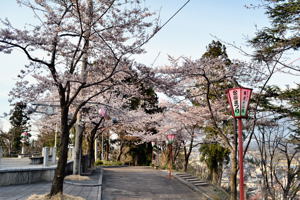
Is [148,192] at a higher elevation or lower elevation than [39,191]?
lower

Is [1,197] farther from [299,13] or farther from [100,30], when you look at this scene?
[299,13]

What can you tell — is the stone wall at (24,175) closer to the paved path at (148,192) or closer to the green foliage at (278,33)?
the paved path at (148,192)

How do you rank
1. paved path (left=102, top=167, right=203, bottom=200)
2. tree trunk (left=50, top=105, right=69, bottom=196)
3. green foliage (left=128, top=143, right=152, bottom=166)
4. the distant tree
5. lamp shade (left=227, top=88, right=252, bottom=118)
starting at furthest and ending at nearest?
1. the distant tree
2. green foliage (left=128, top=143, right=152, bottom=166)
3. paved path (left=102, top=167, right=203, bottom=200)
4. tree trunk (left=50, top=105, right=69, bottom=196)
5. lamp shade (left=227, top=88, right=252, bottom=118)

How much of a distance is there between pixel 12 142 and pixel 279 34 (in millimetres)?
36127

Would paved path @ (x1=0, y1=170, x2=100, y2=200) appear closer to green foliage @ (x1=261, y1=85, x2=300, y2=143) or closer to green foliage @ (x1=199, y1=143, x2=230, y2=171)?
green foliage @ (x1=261, y1=85, x2=300, y2=143)

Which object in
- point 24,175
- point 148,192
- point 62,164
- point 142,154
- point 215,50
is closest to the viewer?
point 62,164

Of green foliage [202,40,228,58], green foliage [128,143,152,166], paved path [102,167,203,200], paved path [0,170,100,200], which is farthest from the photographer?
green foliage [128,143,152,166]

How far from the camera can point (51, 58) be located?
800 cm

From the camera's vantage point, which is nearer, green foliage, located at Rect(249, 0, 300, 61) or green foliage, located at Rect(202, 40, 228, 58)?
green foliage, located at Rect(249, 0, 300, 61)

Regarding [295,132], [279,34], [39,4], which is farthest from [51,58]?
[295,132]

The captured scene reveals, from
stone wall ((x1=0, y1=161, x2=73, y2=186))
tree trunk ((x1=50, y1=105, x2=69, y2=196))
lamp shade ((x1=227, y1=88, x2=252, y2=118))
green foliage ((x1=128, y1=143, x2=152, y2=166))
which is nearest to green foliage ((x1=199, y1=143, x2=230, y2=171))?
green foliage ((x1=128, y1=143, x2=152, y2=166))

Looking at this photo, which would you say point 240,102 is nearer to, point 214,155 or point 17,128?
point 214,155

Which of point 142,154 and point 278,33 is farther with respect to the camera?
point 142,154

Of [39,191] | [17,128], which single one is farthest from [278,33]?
[17,128]
